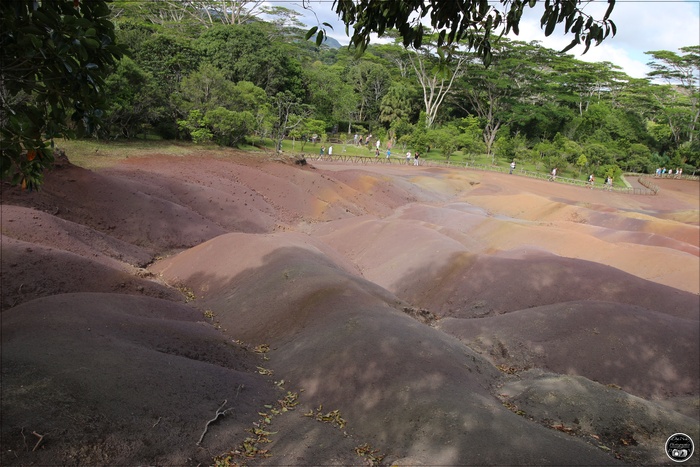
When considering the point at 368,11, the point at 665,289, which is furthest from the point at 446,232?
the point at 368,11

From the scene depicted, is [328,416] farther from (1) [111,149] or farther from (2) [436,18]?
(1) [111,149]

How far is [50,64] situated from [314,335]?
748cm

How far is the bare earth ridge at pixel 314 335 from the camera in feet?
23.0

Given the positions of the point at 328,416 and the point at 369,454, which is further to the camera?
the point at 328,416

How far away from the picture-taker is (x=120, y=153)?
89.4 ft

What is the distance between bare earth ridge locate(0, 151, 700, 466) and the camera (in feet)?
23.0

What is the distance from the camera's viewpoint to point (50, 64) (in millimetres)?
4984

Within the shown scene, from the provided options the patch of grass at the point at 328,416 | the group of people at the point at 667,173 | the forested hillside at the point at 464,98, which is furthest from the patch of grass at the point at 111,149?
the group of people at the point at 667,173

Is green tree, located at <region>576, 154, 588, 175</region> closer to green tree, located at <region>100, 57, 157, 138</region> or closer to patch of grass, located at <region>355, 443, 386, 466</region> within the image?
green tree, located at <region>100, 57, 157, 138</region>

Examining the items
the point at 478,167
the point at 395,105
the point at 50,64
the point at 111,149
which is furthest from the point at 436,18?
the point at 395,105

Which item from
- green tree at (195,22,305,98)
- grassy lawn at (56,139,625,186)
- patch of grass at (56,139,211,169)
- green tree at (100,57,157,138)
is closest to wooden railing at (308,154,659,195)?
grassy lawn at (56,139,625,186)

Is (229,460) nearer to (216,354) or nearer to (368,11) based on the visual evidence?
(216,354)

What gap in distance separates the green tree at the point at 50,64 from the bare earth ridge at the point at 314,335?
10.7ft

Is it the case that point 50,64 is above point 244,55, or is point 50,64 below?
below
